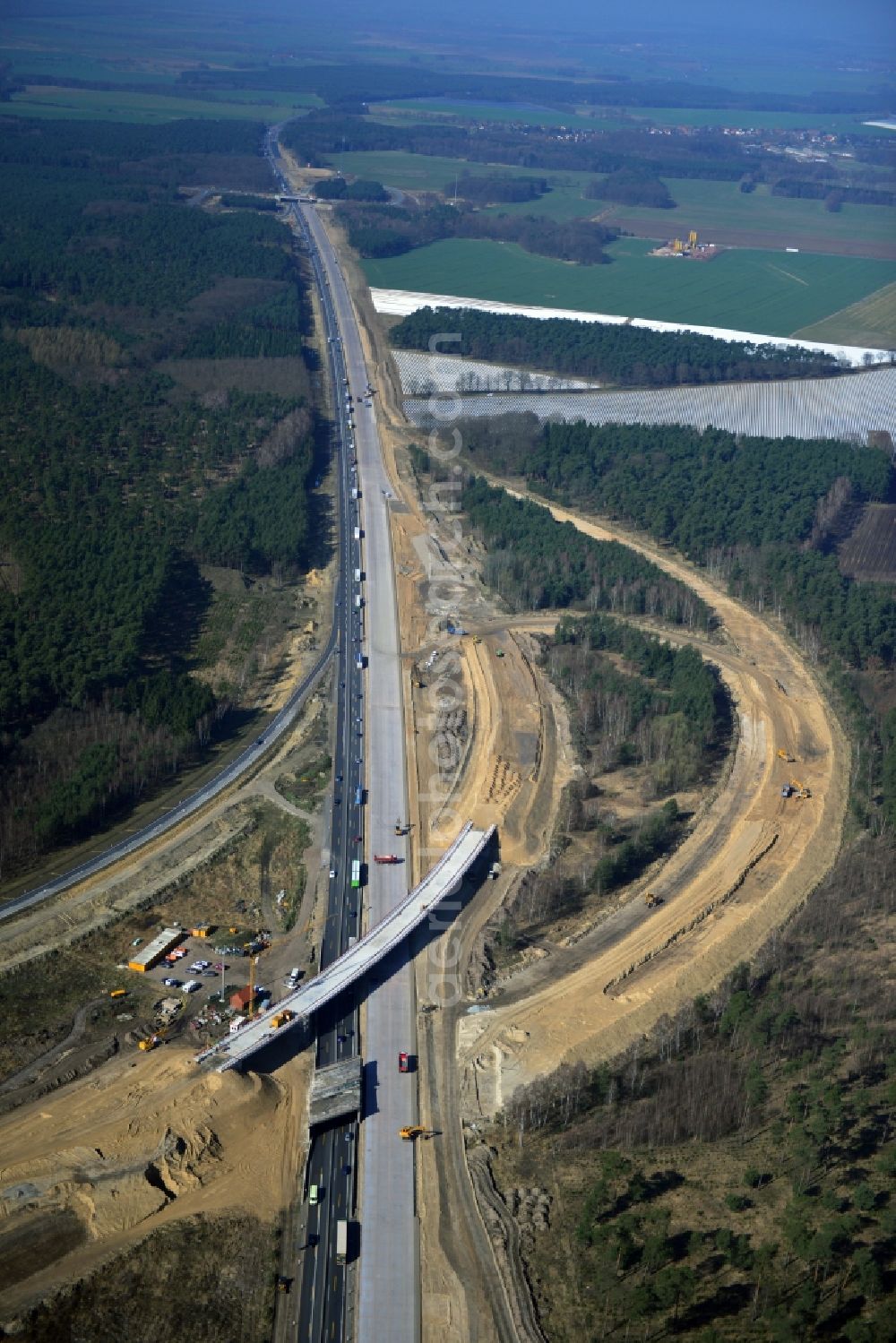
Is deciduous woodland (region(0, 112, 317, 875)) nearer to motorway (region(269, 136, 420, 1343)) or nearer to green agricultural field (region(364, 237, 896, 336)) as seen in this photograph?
motorway (region(269, 136, 420, 1343))

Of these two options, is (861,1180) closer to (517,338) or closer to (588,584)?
(588,584)

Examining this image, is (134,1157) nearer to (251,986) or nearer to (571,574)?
(251,986)

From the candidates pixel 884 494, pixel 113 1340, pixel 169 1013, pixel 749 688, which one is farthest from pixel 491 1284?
pixel 884 494

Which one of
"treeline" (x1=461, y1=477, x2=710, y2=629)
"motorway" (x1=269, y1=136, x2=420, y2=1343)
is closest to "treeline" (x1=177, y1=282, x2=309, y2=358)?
"motorway" (x1=269, y1=136, x2=420, y2=1343)

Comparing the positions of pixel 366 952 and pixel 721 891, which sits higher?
pixel 721 891

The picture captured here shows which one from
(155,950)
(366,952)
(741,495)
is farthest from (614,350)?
(155,950)
